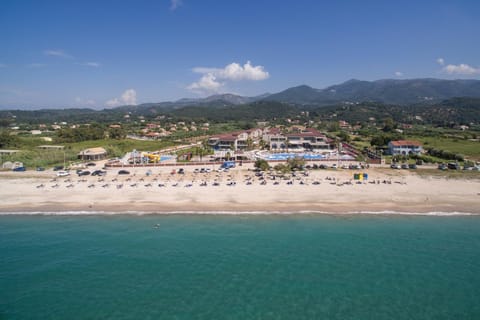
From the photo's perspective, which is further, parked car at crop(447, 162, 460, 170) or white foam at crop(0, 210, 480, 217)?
parked car at crop(447, 162, 460, 170)

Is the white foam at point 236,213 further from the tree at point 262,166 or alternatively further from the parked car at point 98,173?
the tree at point 262,166

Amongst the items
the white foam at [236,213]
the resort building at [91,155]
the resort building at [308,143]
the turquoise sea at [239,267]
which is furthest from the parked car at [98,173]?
the resort building at [308,143]

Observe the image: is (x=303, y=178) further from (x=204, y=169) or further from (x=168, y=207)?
(x=168, y=207)

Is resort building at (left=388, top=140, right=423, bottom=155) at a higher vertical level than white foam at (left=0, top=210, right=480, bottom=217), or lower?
higher

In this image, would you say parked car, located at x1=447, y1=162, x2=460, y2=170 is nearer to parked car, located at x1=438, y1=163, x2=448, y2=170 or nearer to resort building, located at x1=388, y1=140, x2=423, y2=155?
parked car, located at x1=438, y1=163, x2=448, y2=170

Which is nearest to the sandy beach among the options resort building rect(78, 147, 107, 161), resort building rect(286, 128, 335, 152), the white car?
the white car

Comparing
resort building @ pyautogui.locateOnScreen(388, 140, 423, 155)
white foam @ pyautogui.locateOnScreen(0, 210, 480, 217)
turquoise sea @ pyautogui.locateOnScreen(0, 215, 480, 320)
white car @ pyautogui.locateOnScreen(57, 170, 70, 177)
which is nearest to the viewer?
turquoise sea @ pyautogui.locateOnScreen(0, 215, 480, 320)

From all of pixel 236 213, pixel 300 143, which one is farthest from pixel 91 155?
pixel 300 143

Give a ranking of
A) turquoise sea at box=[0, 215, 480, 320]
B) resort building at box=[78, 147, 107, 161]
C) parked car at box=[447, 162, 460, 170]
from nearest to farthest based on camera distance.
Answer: turquoise sea at box=[0, 215, 480, 320]
parked car at box=[447, 162, 460, 170]
resort building at box=[78, 147, 107, 161]
